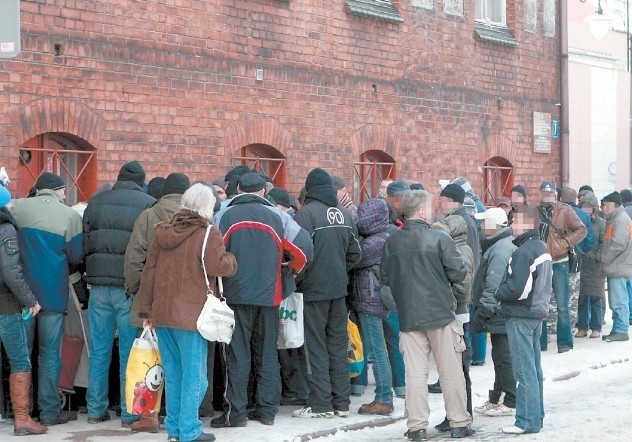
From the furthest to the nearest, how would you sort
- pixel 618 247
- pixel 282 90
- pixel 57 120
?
pixel 618 247 < pixel 282 90 < pixel 57 120

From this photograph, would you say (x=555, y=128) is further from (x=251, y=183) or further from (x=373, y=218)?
(x=251, y=183)

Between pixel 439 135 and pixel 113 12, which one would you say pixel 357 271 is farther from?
pixel 439 135

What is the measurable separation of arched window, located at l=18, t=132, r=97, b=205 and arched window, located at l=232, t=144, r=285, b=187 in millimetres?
2518

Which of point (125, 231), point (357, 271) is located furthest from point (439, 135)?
point (125, 231)

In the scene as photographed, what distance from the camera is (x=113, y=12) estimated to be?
43.0ft

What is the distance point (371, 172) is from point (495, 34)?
3.88 metres

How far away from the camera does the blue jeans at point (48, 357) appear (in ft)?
32.4

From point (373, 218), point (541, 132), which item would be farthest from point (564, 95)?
point (373, 218)

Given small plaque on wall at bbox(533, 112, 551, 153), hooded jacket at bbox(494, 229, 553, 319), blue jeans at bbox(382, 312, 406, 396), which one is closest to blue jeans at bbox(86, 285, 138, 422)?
blue jeans at bbox(382, 312, 406, 396)

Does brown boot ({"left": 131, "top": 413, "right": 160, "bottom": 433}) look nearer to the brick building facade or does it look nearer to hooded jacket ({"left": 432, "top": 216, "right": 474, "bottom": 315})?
hooded jacket ({"left": 432, "top": 216, "right": 474, "bottom": 315})

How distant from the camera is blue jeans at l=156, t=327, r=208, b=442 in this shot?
9164 millimetres

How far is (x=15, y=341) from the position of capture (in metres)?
9.62

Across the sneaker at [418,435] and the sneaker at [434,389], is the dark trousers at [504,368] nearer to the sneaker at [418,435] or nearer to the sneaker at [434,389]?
the sneaker at [434,389]

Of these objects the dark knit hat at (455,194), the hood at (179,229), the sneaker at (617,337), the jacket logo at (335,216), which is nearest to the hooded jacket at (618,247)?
the sneaker at (617,337)
